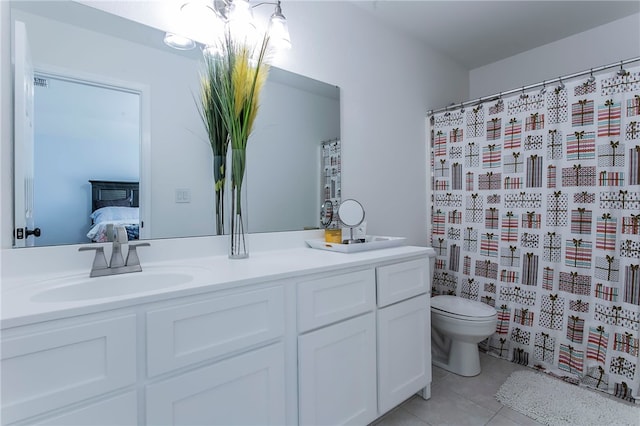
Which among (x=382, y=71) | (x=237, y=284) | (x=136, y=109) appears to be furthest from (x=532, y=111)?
(x=136, y=109)

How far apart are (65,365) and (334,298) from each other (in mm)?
837

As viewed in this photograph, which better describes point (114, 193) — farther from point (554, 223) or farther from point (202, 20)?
point (554, 223)

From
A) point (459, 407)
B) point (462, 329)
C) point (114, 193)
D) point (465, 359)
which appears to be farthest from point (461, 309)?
point (114, 193)

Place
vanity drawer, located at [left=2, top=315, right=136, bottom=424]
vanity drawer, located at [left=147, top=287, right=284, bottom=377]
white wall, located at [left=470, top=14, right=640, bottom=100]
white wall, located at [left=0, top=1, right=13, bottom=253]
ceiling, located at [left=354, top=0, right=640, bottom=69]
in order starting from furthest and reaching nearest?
1. white wall, located at [left=470, top=14, right=640, bottom=100]
2. ceiling, located at [left=354, top=0, right=640, bottom=69]
3. white wall, located at [left=0, top=1, right=13, bottom=253]
4. vanity drawer, located at [left=147, top=287, right=284, bottom=377]
5. vanity drawer, located at [left=2, top=315, right=136, bottom=424]

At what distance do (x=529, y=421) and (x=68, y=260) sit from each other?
7.03 ft

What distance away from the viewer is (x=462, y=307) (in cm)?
208

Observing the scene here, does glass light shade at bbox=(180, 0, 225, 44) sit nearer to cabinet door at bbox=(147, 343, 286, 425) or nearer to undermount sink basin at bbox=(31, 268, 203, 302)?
undermount sink basin at bbox=(31, 268, 203, 302)

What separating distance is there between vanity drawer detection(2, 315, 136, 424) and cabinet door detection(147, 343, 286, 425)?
0.41ft

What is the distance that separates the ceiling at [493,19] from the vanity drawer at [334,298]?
1.80m

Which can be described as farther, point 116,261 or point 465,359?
point 465,359

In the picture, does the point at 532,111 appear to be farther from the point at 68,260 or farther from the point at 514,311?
the point at 68,260

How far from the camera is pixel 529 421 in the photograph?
1.57m

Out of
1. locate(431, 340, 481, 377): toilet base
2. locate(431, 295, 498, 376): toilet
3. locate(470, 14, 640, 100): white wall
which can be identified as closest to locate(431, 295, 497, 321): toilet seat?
locate(431, 295, 498, 376): toilet

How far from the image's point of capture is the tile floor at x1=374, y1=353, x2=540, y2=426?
5.16ft
